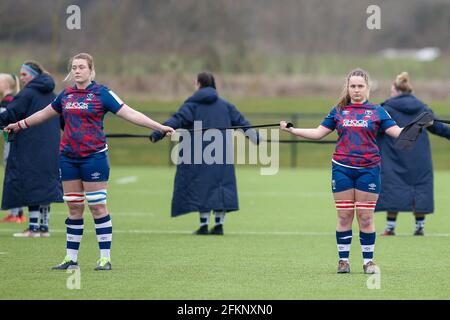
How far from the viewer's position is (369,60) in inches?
1863

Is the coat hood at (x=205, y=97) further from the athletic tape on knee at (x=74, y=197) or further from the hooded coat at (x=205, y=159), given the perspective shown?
the athletic tape on knee at (x=74, y=197)

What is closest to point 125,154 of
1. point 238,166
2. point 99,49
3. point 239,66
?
point 238,166

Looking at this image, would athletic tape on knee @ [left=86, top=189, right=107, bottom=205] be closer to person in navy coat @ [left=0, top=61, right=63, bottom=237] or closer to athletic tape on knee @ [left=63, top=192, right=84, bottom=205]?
athletic tape on knee @ [left=63, top=192, right=84, bottom=205]

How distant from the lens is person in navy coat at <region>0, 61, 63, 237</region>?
13.9m

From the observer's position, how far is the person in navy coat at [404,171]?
47.6 ft

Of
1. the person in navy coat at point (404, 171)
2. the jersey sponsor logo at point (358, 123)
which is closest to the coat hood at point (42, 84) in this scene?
the person in navy coat at point (404, 171)

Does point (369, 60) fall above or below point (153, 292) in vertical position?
above

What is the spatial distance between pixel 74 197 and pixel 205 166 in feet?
15.3

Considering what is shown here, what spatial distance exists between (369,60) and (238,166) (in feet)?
58.5

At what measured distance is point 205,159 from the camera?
14.8m

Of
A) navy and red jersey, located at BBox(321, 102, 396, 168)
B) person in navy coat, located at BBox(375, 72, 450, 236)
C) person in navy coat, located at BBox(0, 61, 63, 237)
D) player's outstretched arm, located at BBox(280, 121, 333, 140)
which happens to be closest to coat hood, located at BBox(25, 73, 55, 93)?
person in navy coat, located at BBox(0, 61, 63, 237)

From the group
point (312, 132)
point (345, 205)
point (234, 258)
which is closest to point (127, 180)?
point (234, 258)

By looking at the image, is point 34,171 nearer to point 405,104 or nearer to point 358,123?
point 405,104

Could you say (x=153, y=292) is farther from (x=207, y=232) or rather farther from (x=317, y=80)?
(x=317, y=80)
